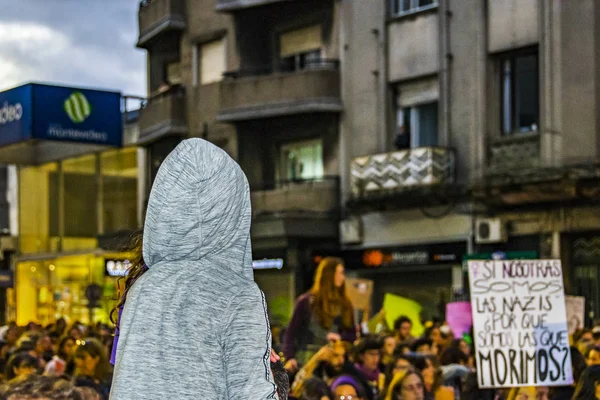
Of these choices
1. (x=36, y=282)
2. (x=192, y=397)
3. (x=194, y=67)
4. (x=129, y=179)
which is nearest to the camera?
(x=192, y=397)

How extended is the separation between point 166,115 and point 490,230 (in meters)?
11.0

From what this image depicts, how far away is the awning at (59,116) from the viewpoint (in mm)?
24328

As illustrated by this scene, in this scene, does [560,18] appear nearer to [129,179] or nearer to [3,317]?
[129,179]

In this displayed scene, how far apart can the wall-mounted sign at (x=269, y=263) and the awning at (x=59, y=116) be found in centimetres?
413

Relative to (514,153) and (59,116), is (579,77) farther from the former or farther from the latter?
(59,116)

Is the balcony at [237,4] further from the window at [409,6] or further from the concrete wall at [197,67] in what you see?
the window at [409,6]

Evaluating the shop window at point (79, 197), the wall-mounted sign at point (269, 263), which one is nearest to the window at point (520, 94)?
the wall-mounted sign at point (269, 263)

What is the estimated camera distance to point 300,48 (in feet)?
92.2

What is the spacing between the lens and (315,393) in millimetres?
8570

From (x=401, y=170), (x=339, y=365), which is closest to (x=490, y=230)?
(x=401, y=170)

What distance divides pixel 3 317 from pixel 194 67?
46.9 ft

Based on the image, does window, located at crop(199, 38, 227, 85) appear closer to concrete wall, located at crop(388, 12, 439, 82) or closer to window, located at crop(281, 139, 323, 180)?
window, located at crop(281, 139, 323, 180)

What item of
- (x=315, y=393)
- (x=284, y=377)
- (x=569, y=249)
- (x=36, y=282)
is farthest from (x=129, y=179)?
(x=284, y=377)

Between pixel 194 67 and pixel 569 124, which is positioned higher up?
pixel 194 67
